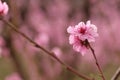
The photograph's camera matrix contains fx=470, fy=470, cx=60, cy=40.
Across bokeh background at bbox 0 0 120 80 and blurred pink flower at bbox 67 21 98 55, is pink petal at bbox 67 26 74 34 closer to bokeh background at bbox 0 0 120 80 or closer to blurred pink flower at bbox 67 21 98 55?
blurred pink flower at bbox 67 21 98 55

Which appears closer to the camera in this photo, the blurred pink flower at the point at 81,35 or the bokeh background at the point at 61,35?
the blurred pink flower at the point at 81,35

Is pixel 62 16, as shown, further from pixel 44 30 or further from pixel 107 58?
pixel 107 58

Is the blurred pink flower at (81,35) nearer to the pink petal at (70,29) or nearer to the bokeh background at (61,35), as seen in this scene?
the pink petal at (70,29)

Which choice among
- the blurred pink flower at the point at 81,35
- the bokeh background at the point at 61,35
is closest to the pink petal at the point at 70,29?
the blurred pink flower at the point at 81,35

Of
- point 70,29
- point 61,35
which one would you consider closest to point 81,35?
point 70,29

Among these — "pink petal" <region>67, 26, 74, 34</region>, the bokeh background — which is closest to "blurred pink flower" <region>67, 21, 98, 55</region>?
"pink petal" <region>67, 26, 74, 34</region>

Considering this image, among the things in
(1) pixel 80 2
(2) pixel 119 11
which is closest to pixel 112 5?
(2) pixel 119 11
